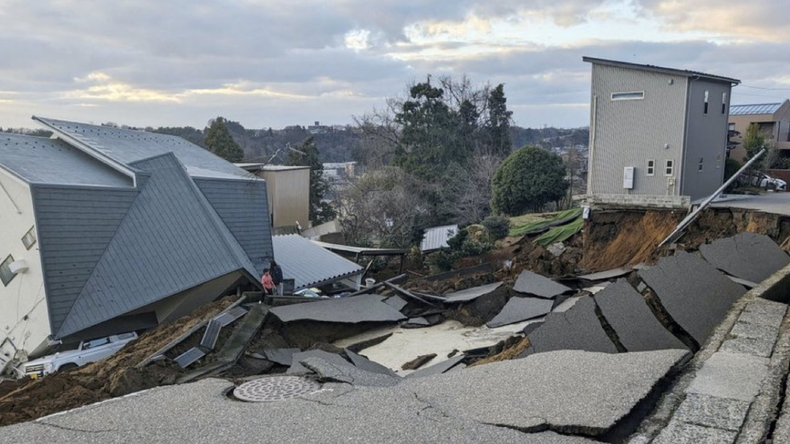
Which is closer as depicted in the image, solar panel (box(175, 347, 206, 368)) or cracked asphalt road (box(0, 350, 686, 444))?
cracked asphalt road (box(0, 350, 686, 444))

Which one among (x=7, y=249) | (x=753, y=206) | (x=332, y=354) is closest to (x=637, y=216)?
(x=753, y=206)

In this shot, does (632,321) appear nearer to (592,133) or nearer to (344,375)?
(344,375)

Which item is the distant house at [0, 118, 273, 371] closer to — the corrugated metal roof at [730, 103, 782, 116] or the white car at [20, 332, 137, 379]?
the white car at [20, 332, 137, 379]

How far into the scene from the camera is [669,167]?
1830cm

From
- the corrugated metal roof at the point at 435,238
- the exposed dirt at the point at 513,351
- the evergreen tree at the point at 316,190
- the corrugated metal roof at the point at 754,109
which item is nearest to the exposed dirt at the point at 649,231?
the corrugated metal roof at the point at 435,238

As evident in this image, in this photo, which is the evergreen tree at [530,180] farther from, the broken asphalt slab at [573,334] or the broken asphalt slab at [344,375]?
the broken asphalt slab at [344,375]

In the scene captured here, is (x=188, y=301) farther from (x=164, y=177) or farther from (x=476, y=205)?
(x=476, y=205)

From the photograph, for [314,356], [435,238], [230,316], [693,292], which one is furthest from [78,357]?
[435,238]

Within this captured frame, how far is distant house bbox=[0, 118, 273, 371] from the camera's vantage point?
13039mm

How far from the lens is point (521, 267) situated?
60.4 ft

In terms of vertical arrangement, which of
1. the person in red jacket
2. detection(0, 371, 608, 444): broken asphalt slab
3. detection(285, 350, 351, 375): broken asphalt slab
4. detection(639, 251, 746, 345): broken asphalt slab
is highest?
detection(639, 251, 746, 345): broken asphalt slab

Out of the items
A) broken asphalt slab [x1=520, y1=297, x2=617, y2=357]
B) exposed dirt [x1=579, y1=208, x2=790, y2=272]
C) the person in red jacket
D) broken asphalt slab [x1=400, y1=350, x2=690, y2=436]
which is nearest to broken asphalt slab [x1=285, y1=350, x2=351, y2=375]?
broken asphalt slab [x1=400, y1=350, x2=690, y2=436]

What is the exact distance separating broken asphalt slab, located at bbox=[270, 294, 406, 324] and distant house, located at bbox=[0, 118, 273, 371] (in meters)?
4.35

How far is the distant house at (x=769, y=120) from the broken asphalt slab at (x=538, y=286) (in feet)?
110
